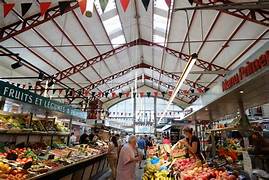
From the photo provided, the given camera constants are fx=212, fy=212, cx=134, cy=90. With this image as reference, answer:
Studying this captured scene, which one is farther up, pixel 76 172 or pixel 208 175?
pixel 208 175

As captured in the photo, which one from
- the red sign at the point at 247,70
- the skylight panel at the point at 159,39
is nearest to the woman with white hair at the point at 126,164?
the red sign at the point at 247,70

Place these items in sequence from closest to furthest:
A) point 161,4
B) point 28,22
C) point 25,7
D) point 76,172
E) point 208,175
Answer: point 208,175, point 25,7, point 76,172, point 28,22, point 161,4

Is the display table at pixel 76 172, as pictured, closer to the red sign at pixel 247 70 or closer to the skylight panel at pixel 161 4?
the red sign at pixel 247 70

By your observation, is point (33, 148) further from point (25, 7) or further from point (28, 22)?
point (28, 22)

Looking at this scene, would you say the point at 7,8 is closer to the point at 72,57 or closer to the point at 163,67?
the point at 72,57

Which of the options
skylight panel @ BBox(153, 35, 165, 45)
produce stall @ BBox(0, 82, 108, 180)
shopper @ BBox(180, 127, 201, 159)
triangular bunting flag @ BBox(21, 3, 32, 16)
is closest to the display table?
produce stall @ BBox(0, 82, 108, 180)

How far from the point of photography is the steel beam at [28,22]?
757cm

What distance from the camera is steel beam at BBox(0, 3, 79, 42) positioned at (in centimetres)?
757

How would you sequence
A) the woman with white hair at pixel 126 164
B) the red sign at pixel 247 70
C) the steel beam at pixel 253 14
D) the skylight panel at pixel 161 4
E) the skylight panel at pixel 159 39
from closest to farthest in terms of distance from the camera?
the red sign at pixel 247 70 → the woman with white hair at pixel 126 164 → the steel beam at pixel 253 14 → the skylight panel at pixel 161 4 → the skylight panel at pixel 159 39

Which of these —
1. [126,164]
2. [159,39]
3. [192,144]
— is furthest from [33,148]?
[159,39]

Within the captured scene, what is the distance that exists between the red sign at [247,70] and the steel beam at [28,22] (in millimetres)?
5942

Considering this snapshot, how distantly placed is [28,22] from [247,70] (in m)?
7.57

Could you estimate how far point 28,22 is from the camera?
7797 millimetres

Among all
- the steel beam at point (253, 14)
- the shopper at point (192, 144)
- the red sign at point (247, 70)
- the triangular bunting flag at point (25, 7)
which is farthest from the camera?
the steel beam at point (253, 14)
